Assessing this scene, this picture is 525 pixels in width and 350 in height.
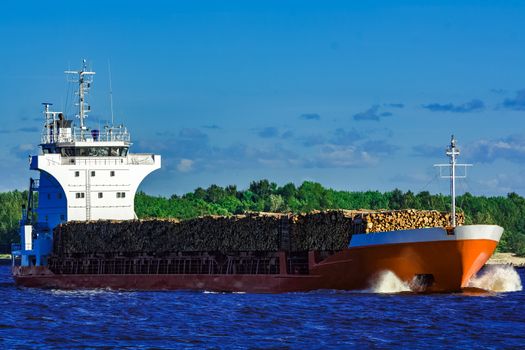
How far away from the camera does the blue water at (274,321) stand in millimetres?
39812

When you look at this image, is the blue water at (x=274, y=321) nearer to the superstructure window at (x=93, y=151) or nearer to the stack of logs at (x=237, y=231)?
the stack of logs at (x=237, y=231)

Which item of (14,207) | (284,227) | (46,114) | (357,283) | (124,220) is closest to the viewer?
(357,283)

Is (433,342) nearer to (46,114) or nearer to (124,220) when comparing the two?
(124,220)

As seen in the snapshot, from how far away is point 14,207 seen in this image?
587ft

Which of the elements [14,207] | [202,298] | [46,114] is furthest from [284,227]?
[14,207]

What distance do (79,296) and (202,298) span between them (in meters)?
8.06

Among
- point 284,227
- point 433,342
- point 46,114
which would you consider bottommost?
point 433,342

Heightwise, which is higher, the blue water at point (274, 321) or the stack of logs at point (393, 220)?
the stack of logs at point (393, 220)

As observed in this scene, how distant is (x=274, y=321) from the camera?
4484cm

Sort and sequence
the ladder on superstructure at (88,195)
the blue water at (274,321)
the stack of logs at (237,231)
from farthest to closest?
the ladder on superstructure at (88,195), the stack of logs at (237,231), the blue water at (274,321)

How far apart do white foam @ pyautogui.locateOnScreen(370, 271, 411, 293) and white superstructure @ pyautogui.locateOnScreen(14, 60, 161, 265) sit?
22577 mm

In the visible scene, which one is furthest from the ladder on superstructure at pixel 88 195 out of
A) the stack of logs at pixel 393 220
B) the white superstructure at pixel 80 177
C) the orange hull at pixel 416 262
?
the stack of logs at pixel 393 220

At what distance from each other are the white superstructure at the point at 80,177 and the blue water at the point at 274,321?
557 inches

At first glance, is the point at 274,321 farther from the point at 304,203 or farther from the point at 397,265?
the point at 304,203
